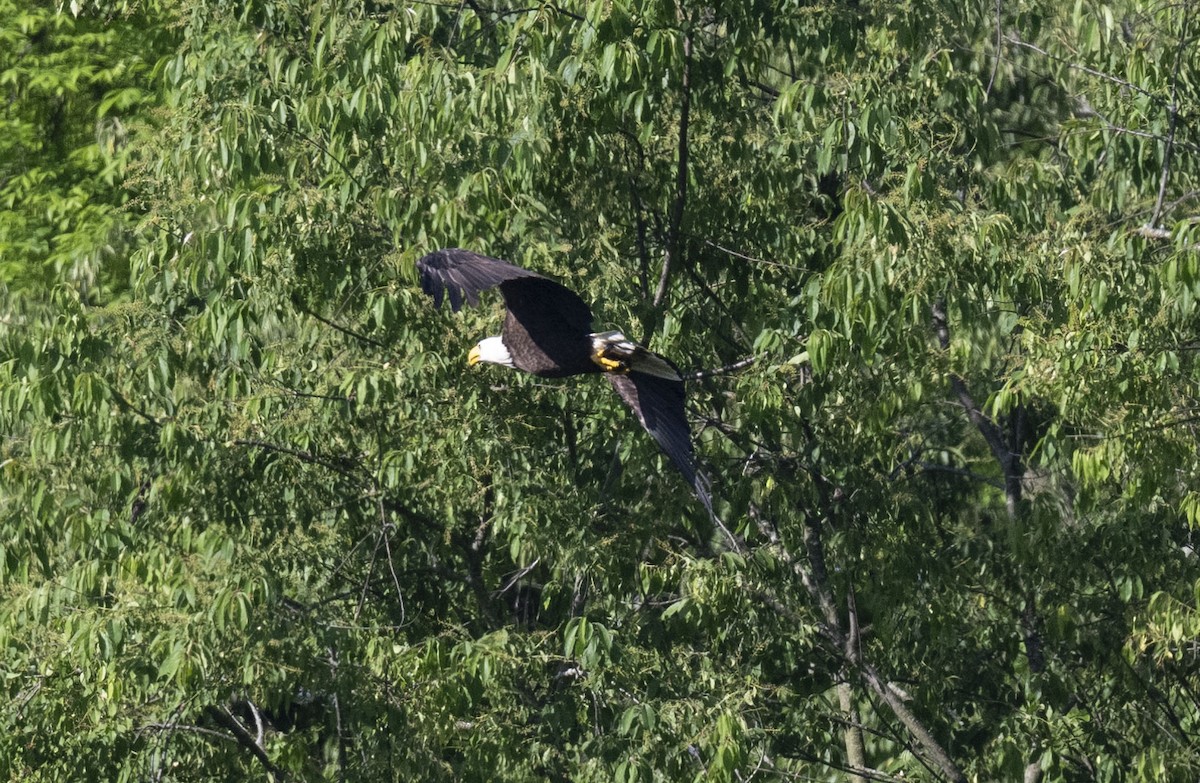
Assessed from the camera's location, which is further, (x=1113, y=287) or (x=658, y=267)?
(x=658, y=267)

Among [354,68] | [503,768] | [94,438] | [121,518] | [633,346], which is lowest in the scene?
A: [503,768]

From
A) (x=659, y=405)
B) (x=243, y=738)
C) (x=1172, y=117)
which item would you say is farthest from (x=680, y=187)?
(x=243, y=738)

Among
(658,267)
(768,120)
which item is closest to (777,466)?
(658,267)

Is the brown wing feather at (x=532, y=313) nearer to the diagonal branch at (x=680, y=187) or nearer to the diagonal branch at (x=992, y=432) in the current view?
the diagonal branch at (x=680, y=187)

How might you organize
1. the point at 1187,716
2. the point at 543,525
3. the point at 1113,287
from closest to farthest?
the point at 1113,287 → the point at 543,525 → the point at 1187,716

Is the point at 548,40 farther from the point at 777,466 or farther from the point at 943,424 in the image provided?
the point at 943,424

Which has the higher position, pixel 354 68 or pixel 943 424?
pixel 354 68

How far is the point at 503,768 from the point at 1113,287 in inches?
114

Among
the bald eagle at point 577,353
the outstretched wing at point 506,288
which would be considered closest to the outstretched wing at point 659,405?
the bald eagle at point 577,353

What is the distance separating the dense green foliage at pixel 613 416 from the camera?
19.8ft

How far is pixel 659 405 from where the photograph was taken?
6109 millimetres

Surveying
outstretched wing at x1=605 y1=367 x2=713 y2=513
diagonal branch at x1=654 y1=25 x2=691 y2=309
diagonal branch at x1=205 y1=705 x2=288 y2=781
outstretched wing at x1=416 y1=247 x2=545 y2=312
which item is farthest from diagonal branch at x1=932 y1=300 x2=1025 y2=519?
diagonal branch at x1=205 y1=705 x2=288 y2=781

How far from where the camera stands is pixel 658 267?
7.05 meters

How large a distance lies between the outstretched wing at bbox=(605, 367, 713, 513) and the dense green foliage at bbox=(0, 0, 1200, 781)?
25 cm
